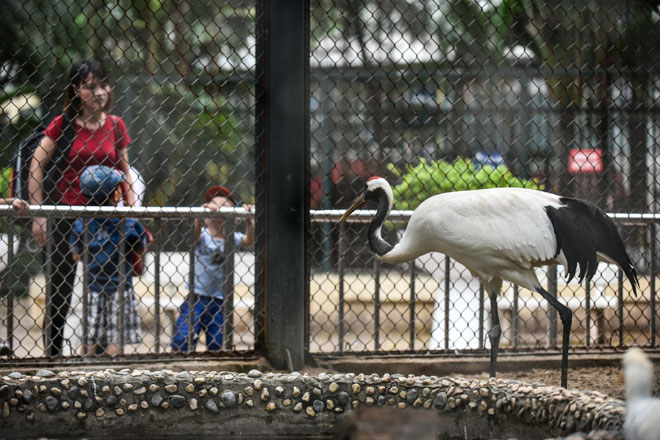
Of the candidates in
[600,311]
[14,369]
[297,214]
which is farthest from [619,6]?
[14,369]

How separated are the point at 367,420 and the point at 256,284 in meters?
2.26

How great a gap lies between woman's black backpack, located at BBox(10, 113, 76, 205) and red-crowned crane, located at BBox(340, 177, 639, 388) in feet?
7.15

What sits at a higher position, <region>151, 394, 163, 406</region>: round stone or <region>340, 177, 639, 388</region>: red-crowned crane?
<region>340, 177, 639, 388</region>: red-crowned crane

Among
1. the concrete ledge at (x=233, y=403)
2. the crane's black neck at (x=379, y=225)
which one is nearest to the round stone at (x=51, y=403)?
the concrete ledge at (x=233, y=403)

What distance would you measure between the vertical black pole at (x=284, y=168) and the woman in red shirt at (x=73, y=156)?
96cm

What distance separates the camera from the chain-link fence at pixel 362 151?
4.86 metres

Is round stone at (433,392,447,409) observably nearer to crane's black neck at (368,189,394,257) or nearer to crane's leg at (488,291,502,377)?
crane's leg at (488,291,502,377)

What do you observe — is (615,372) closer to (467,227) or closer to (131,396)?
(467,227)

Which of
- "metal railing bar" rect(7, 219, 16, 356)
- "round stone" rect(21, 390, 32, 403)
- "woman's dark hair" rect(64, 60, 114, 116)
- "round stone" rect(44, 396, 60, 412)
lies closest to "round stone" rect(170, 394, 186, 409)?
"round stone" rect(44, 396, 60, 412)

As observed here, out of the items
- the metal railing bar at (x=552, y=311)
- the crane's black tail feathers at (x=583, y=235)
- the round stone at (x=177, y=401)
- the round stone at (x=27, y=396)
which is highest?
the crane's black tail feathers at (x=583, y=235)

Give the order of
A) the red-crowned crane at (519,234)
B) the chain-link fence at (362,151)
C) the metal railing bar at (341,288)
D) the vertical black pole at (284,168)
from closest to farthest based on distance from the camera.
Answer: the red-crowned crane at (519,234), the vertical black pole at (284,168), the metal railing bar at (341,288), the chain-link fence at (362,151)

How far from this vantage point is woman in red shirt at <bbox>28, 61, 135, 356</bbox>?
4625 mm

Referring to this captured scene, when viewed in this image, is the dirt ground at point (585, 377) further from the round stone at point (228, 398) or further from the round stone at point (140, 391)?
the round stone at point (140, 391)

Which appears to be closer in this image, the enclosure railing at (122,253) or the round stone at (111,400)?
the round stone at (111,400)
